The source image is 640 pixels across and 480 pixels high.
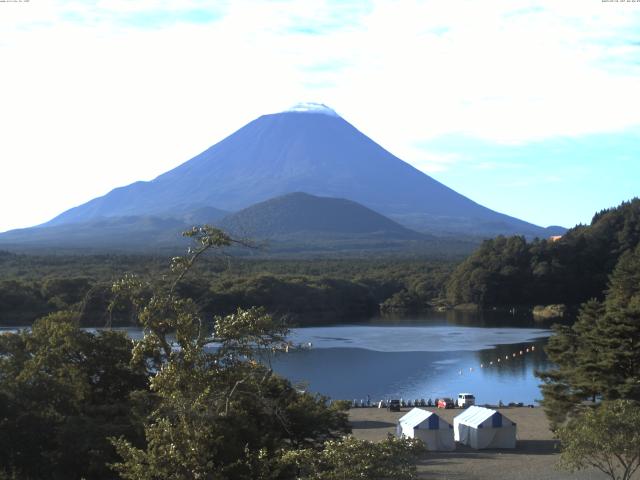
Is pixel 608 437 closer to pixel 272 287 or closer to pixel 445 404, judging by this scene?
pixel 445 404

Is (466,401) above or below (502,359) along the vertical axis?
above

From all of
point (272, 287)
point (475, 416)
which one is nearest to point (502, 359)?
point (475, 416)

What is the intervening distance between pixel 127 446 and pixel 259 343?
3.32ft

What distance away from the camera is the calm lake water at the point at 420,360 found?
70.1 feet

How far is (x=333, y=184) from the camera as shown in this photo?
112438mm

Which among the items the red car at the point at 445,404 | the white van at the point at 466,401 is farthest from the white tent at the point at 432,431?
the white van at the point at 466,401

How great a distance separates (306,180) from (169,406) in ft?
345

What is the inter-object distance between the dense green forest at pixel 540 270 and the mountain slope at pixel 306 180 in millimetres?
Answer: 53893

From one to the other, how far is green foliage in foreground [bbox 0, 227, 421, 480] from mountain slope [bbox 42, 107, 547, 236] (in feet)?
298

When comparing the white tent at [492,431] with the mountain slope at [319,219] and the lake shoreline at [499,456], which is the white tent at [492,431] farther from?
the mountain slope at [319,219]

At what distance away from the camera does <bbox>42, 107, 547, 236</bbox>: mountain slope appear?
106438 mm

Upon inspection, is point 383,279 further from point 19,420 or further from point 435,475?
point 19,420

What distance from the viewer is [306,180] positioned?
360 ft

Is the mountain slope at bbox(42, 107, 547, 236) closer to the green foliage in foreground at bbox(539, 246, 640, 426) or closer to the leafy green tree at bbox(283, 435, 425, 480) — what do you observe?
the green foliage in foreground at bbox(539, 246, 640, 426)
